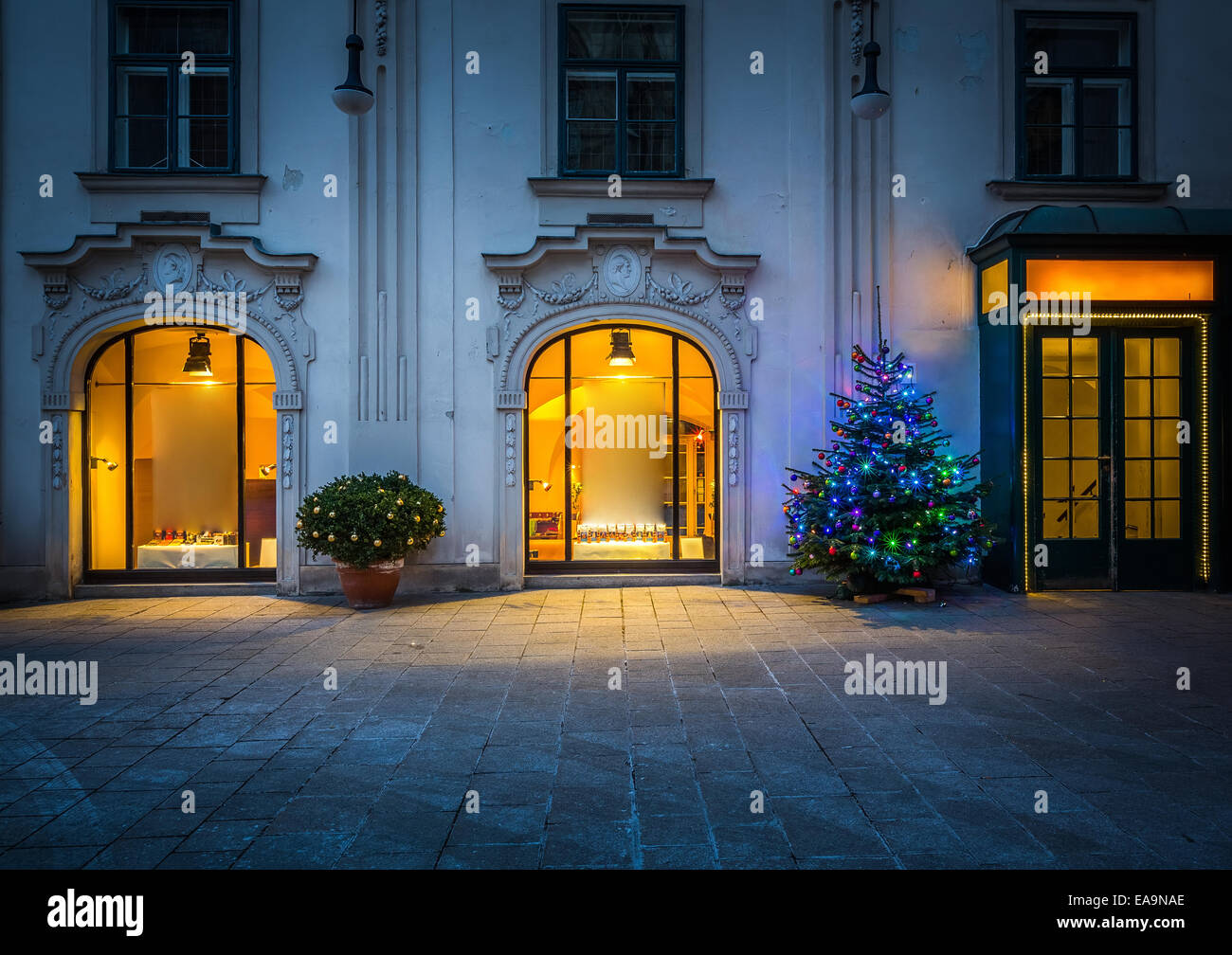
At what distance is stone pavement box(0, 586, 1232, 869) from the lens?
3393 mm

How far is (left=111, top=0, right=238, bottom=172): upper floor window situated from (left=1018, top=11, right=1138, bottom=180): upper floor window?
9.96 metres

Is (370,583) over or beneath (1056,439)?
beneath

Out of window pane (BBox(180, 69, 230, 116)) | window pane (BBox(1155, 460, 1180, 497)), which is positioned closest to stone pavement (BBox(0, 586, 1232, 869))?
window pane (BBox(1155, 460, 1180, 497))

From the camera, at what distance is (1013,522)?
31.7ft

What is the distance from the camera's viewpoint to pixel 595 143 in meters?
10.4

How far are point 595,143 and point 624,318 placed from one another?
7.39 ft

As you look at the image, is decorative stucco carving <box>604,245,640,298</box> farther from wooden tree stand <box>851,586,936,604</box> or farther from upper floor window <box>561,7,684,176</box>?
wooden tree stand <box>851,586,936,604</box>

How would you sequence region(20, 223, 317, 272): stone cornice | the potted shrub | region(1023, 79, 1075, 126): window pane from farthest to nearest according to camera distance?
1. region(1023, 79, 1075, 126): window pane
2. region(20, 223, 317, 272): stone cornice
3. the potted shrub

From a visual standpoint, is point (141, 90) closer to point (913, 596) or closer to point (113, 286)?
point (113, 286)

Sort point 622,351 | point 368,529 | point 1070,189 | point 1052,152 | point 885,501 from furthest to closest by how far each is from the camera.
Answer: point 622,351, point 1052,152, point 1070,189, point 885,501, point 368,529

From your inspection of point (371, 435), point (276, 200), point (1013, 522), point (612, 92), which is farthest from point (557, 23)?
point (1013, 522)

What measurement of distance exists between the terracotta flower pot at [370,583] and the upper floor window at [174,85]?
5337 millimetres

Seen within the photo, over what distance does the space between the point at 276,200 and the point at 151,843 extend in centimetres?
858

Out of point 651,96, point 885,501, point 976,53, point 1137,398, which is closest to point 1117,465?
point 1137,398
